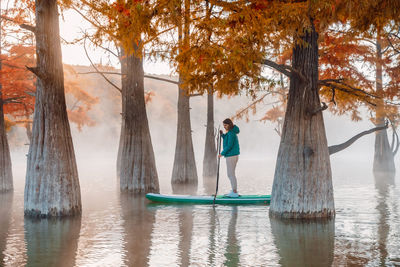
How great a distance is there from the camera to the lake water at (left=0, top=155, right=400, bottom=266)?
8.47 m

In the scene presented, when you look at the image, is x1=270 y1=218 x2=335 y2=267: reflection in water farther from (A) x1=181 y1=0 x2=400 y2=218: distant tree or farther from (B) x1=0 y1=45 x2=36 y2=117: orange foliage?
(B) x1=0 y1=45 x2=36 y2=117: orange foliage

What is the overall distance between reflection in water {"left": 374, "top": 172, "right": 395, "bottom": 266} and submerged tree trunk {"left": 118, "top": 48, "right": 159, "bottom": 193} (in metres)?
8.29

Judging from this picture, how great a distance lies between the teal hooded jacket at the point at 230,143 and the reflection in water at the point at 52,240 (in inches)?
185

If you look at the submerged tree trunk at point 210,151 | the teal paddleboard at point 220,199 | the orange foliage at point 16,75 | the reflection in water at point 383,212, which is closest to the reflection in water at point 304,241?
the reflection in water at point 383,212

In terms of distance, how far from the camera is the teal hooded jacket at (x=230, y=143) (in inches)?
557

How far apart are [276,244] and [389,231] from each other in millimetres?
3167

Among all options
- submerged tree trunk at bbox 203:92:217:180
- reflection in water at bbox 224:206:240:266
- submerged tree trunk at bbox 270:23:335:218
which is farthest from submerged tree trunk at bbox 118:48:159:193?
submerged tree trunk at bbox 203:92:217:180

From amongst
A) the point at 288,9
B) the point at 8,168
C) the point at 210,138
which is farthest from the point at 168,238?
the point at 210,138

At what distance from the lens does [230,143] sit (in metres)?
14.1

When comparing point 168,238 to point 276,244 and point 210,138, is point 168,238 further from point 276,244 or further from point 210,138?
point 210,138

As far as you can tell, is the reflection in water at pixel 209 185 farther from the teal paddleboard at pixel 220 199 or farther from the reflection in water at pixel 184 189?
the teal paddleboard at pixel 220 199

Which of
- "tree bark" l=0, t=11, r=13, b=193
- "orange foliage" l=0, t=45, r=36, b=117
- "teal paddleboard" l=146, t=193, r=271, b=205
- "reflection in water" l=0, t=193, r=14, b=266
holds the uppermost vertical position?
"orange foliage" l=0, t=45, r=36, b=117

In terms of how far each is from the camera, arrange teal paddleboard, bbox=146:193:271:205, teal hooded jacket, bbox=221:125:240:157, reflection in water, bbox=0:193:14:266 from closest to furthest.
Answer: reflection in water, bbox=0:193:14:266 → teal hooded jacket, bbox=221:125:240:157 → teal paddleboard, bbox=146:193:271:205

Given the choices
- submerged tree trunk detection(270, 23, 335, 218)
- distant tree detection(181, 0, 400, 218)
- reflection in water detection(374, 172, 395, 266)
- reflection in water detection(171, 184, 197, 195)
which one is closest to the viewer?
reflection in water detection(374, 172, 395, 266)
